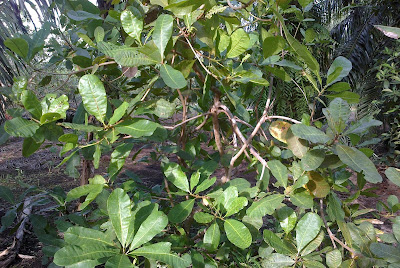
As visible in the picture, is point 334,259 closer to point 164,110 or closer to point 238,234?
point 238,234

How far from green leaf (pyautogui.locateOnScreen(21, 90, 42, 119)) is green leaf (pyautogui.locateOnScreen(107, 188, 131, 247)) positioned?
0.23 m

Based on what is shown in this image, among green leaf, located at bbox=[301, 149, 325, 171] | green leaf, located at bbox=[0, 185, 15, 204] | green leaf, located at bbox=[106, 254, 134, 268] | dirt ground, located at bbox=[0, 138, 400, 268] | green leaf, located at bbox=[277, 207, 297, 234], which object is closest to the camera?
green leaf, located at bbox=[106, 254, 134, 268]

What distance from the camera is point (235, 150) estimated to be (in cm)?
92

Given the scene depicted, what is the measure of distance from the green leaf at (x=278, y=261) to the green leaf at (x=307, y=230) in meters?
0.04

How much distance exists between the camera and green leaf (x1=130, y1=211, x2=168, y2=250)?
0.56 m

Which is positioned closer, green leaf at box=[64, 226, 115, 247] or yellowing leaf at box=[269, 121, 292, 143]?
green leaf at box=[64, 226, 115, 247]

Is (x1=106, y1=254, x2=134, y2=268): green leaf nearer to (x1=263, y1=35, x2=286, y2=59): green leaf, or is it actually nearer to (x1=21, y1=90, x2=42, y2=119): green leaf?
(x1=21, y1=90, x2=42, y2=119): green leaf

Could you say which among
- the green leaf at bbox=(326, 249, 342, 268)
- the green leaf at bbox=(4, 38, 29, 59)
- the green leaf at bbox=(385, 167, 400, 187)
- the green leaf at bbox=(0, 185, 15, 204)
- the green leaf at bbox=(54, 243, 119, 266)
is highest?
the green leaf at bbox=(4, 38, 29, 59)

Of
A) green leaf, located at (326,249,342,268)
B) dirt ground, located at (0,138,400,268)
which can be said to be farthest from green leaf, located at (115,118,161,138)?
dirt ground, located at (0,138,400,268)

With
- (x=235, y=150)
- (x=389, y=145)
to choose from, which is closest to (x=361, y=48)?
(x=389, y=145)

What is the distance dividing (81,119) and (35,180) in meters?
2.45

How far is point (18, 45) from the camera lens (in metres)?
0.65

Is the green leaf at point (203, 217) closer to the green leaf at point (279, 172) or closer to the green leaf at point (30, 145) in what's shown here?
the green leaf at point (279, 172)

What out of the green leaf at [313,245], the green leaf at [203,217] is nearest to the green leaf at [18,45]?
the green leaf at [203,217]
